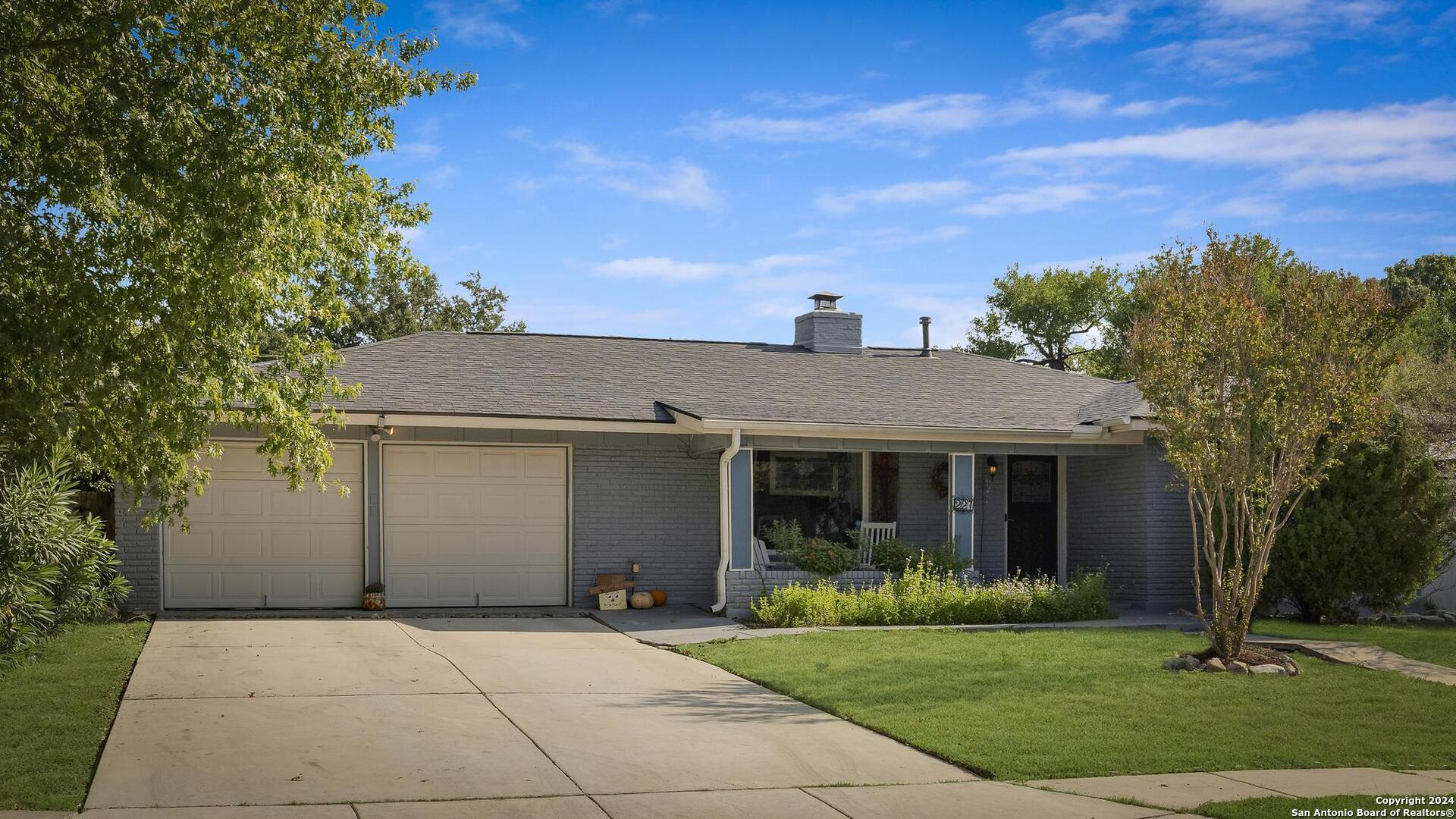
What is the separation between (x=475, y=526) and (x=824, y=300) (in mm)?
8364

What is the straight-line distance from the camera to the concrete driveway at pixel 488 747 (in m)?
6.13

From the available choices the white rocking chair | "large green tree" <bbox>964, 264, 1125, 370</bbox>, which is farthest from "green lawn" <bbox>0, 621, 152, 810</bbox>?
"large green tree" <bbox>964, 264, 1125, 370</bbox>

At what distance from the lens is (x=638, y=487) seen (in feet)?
53.4

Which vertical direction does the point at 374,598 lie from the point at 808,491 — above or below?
below

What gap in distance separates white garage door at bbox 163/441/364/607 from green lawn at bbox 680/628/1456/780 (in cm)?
555

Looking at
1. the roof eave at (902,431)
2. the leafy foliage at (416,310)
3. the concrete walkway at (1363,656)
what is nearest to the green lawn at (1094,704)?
the concrete walkway at (1363,656)

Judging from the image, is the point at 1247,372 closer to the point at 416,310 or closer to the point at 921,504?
the point at 921,504

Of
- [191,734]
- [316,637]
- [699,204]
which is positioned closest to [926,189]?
[699,204]

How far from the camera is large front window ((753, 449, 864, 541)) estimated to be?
55.3 ft

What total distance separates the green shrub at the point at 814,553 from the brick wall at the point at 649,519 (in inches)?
43.9

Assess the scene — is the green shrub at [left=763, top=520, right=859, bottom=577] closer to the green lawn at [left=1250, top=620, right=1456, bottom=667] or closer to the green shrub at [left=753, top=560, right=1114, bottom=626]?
the green shrub at [left=753, top=560, right=1114, bottom=626]

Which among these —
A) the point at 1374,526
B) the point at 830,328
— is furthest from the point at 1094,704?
the point at 830,328

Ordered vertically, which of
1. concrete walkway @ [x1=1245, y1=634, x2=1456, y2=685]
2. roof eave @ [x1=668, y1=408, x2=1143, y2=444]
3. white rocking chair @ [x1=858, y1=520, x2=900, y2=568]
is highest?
roof eave @ [x1=668, y1=408, x2=1143, y2=444]

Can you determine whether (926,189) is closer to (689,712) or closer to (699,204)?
(699,204)
